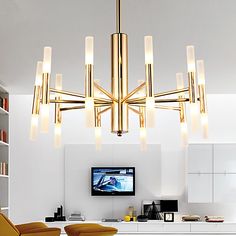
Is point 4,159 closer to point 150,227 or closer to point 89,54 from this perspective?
point 150,227

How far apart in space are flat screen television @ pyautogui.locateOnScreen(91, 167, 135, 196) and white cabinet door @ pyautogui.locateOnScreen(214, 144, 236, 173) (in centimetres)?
151

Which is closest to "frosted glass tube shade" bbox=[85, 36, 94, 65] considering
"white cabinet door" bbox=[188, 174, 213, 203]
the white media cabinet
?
the white media cabinet

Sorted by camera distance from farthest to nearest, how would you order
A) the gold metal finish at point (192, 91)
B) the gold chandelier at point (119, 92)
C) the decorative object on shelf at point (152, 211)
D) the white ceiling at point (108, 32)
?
the decorative object on shelf at point (152, 211) → the white ceiling at point (108, 32) → the gold metal finish at point (192, 91) → the gold chandelier at point (119, 92)

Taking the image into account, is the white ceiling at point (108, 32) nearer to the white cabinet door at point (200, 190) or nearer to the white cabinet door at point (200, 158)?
the white cabinet door at point (200, 158)

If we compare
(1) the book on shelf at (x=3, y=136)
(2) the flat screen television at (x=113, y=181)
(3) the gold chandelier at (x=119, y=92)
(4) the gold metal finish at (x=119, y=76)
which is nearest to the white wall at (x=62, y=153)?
(2) the flat screen television at (x=113, y=181)

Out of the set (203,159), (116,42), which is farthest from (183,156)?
(116,42)

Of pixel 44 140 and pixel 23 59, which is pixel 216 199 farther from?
pixel 23 59

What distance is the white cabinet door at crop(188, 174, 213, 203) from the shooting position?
9859 mm

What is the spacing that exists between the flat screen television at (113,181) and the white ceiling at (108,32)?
240cm

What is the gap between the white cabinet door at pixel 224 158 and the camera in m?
9.91

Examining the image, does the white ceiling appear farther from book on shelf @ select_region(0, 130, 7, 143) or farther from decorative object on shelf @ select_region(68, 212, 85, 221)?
decorative object on shelf @ select_region(68, 212, 85, 221)

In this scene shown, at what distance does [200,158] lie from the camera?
9945 mm

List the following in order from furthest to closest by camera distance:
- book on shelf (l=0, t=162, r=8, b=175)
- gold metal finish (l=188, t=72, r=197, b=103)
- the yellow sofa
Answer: book on shelf (l=0, t=162, r=8, b=175) < the yellow sofa < gold metal finish (l=188, t=72, r=197, b=103)

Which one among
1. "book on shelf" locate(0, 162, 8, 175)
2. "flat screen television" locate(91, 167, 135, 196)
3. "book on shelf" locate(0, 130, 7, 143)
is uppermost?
"book on shelf" locate(0, 130, 7, 143)
